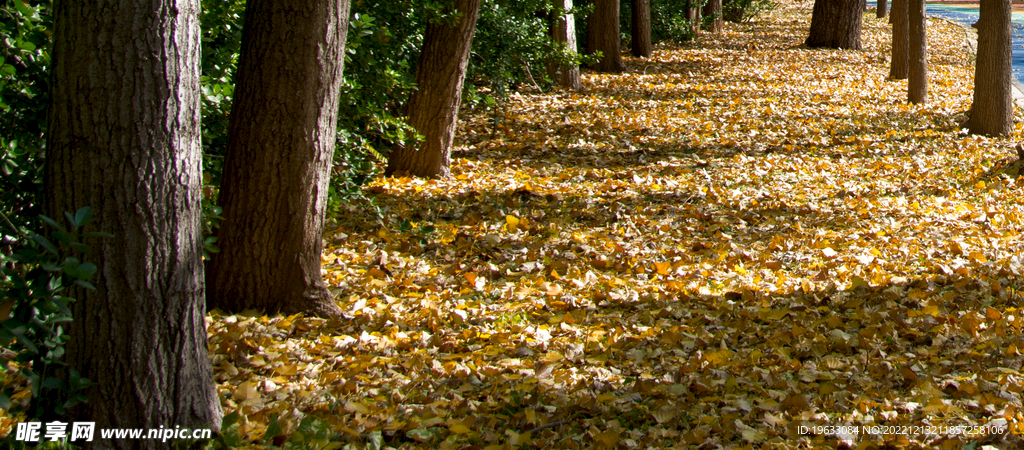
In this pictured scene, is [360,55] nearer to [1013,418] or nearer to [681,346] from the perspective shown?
[681,346]

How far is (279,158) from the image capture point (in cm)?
399

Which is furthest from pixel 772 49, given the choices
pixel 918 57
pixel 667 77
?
pixel 918 57

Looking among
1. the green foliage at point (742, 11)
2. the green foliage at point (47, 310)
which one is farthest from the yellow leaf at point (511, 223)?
the green foliage at point (742, 11)

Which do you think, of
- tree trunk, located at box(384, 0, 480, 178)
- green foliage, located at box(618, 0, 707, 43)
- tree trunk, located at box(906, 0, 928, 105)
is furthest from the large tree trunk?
green foliage, located at box(618, 0, 707, 43)

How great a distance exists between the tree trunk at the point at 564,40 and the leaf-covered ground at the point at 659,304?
2558 mm

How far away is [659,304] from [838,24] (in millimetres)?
15444

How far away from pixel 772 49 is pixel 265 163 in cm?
1604

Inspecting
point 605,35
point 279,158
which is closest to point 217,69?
point 279,158

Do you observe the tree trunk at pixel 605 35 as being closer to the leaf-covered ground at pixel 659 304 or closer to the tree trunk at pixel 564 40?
the tree trunk at pixel 564 40

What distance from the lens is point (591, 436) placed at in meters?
3.16

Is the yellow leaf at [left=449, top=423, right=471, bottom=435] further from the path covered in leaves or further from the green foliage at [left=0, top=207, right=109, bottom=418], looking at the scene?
the green foliage at [left=0, top=207, right=109, bottom=418]

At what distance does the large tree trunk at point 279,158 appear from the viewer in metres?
3.92

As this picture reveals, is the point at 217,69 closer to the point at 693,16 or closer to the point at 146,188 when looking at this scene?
the point at 146,188

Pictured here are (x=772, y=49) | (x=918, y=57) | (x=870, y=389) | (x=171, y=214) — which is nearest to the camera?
(x=171, y=214)
